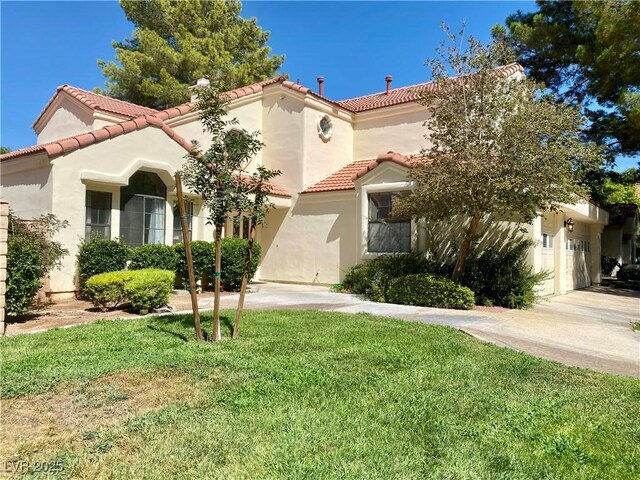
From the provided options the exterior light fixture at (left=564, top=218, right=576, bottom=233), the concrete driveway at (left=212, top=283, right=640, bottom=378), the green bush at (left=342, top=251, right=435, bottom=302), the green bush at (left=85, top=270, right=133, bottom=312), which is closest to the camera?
the concrete driveway at (left=212, top=283, right=640, bottom=378)

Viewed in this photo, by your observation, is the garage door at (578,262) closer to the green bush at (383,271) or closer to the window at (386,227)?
the window at (386,227)

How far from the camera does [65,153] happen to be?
38.1ft

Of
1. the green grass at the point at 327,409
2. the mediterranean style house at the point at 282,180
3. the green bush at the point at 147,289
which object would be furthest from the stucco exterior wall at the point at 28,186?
the green grass at the point at 327,409

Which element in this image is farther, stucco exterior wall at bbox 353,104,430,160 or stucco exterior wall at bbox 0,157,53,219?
stucco exterior wall at bbox 353,104,430,160

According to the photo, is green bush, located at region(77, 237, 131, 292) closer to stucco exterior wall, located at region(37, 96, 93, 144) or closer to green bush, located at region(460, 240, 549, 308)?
stucco exterior wall, located at region(37, 96, 93, 144)

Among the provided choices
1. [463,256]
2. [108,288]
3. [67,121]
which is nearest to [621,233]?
[463,256]

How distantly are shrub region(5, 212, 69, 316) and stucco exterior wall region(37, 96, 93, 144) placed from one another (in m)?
8.24

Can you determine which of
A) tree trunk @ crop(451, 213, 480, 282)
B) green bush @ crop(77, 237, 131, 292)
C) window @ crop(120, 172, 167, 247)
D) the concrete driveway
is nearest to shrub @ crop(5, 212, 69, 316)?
green bush @ crop(77, 237, 131, 292)

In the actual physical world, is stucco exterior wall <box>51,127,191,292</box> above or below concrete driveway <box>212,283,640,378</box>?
above

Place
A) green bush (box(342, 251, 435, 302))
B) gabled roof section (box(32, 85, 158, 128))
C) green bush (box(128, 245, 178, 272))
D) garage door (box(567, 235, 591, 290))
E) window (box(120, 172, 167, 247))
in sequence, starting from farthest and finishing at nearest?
garage door (box(567, 235, 591, 290))
gabled roof section (box(32, 85, 158, 128))
window (box(120, 172, 167, 247))
green bush (box(342, 251, 435, 302))
green bush (box(128, 245, 178, 272))

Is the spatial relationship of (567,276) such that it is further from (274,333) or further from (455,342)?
(274,333)

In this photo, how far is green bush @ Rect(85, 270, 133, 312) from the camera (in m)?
9.79

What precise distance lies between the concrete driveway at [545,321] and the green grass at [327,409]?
106 cm

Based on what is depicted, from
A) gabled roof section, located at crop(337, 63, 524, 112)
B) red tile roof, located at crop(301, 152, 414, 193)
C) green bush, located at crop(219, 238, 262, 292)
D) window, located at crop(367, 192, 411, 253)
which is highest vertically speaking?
gabled roof section, located at crop(337, 63, 524, 112)
